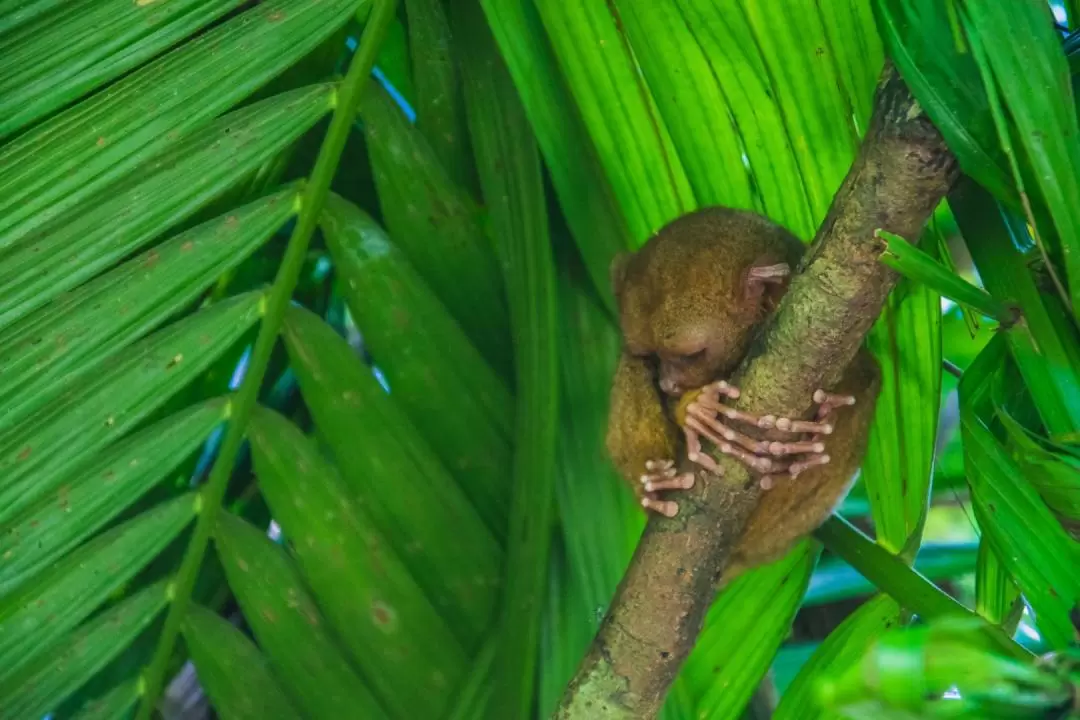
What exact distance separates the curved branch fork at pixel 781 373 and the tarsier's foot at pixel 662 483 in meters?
0.02

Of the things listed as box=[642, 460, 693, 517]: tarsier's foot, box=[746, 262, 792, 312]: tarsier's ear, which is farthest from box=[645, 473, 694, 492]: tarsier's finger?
box=[746, 262, 792, 312]: tarsier's ear

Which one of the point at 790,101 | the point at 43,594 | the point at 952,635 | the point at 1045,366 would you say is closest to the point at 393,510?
the point at 43,594

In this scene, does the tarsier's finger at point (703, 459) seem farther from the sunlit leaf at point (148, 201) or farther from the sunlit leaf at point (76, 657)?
the sunlit leaf at point (76, 657)

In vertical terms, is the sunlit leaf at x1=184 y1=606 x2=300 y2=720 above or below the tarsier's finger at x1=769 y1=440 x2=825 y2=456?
below

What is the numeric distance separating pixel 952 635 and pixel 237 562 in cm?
148

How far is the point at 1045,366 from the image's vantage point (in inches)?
47.3

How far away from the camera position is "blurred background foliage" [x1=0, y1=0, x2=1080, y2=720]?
5.48ft

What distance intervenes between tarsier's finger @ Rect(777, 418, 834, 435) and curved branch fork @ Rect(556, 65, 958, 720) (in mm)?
13

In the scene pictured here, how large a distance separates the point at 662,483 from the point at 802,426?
248mm

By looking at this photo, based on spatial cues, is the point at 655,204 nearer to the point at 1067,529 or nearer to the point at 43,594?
the point at 1067,529

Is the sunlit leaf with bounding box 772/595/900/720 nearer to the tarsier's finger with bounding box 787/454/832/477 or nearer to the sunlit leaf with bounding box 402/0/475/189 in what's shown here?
the tarsier's finger with bounding box 787/454/832/477

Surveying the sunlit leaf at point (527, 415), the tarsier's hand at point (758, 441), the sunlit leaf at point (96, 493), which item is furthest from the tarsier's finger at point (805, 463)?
the sunlit leaf at point (96, 493)

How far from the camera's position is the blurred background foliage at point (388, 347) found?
5.48ft

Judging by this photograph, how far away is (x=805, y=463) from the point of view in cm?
153
